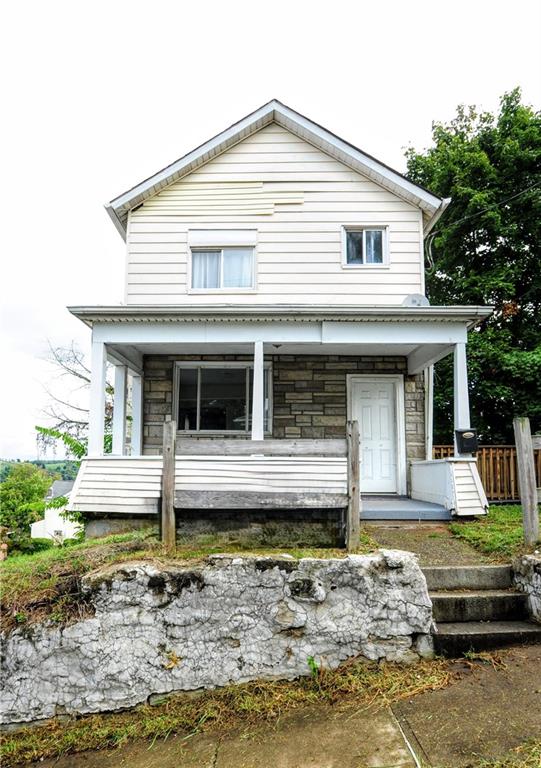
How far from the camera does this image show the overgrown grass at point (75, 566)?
3.81 meters

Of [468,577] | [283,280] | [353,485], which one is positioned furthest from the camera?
[283,280]

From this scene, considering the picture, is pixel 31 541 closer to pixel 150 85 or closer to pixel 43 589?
pixel 43 589

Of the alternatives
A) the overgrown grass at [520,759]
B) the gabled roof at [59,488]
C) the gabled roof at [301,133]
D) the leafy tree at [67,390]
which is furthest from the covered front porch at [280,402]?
the leafy tree at [67,390]

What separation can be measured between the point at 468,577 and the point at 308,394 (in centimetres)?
489

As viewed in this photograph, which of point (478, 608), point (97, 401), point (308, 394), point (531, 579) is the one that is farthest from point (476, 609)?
point (97, 401)

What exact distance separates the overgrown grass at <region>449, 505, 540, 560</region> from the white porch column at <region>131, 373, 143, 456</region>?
5.53 m

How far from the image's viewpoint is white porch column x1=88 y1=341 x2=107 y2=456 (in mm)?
6953

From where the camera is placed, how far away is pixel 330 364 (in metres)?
8.98

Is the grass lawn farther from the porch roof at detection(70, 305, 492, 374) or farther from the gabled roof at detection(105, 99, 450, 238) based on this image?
the gabled roof at detection(105, 99, 450, 238)

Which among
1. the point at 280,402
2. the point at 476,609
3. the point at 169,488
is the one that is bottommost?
the point at 476,609

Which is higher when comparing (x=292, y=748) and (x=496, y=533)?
(x=496, y=533)

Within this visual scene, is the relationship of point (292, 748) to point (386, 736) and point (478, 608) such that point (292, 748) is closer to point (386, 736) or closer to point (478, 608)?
point (386, 736)

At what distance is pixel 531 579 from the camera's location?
417 centimetres

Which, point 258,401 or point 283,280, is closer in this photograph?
point 258,401
